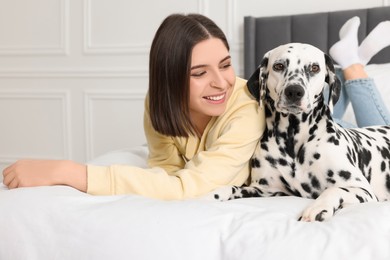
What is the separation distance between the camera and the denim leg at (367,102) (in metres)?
2.52

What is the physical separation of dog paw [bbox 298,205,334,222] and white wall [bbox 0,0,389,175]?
8.99 ft

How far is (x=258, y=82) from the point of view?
196cm

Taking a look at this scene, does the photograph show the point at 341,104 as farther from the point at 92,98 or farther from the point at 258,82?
the point at 92,98

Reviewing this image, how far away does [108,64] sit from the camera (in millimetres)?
4488

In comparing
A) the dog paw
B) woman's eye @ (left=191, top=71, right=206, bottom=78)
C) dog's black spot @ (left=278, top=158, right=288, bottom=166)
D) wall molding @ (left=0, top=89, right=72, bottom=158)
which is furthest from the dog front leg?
wall molding @ (left=0, top=89, right=72, bottom=158)

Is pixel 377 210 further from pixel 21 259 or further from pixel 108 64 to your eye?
pixel 108 64

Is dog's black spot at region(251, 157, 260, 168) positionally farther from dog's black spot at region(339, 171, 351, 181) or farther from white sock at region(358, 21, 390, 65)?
white sock at region(358, 21, 390, 65)

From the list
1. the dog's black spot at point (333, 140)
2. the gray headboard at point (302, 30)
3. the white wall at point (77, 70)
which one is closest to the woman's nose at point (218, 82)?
the dog's black spot at point (333, 140)

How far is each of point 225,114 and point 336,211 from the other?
25.9 inches

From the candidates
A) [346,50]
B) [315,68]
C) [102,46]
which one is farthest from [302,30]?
[315,68]

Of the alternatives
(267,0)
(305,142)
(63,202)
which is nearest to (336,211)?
(305,142)

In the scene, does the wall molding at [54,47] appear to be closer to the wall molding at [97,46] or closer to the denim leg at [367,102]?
the wall molding at [97,46]

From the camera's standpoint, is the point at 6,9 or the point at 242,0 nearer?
the point at 242,0

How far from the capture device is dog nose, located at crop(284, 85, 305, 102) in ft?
5.54
